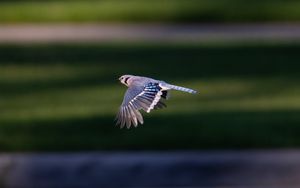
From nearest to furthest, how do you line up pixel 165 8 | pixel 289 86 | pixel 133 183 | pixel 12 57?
pixel 133 183 < pixel 289 86 < pixel 12 57 < pixel 165 8

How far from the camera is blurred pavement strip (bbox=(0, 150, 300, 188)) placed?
25.8 ft

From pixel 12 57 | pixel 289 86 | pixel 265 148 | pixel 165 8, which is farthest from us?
pixel 165 8

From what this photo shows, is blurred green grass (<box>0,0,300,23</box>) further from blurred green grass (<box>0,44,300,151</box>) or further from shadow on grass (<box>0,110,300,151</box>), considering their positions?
shadow on grass (<box>0,110,300,151</box>)

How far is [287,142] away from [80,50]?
666cm

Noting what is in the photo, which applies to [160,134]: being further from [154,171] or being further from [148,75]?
[148,75]

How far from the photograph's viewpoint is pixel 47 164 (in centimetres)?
798

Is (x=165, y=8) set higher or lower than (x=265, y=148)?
higher

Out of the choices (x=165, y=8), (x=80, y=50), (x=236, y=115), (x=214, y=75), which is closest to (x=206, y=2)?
(x=165, y=8)

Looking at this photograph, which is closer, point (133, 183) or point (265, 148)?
point (133, 183)

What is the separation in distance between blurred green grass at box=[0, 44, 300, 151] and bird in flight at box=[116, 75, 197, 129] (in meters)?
4.33

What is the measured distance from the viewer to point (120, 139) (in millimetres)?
8797

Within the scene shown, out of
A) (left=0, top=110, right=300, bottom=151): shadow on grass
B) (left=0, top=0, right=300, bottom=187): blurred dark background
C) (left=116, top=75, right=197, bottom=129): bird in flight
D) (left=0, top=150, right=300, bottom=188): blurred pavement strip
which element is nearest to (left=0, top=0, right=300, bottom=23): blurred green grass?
(left=0, top=0, right=300, bottom=187): blurred dark background

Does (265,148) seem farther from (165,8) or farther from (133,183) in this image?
(165,8)

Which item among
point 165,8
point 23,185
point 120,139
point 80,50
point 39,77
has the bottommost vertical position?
point 23,185
